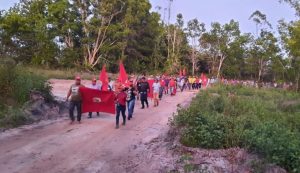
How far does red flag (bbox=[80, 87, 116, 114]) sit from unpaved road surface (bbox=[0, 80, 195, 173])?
79 centimetres

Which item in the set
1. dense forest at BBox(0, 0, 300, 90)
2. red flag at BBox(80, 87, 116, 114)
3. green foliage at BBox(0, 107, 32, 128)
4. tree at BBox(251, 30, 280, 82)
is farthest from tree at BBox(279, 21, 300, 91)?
green foliage at BBox(0, 107, 32, 128)

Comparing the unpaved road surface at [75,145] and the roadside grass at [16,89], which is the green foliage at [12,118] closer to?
the roadside grass at [16,89]

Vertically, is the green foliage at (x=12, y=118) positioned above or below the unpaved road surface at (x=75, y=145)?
above

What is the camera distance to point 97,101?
17375 millimetres

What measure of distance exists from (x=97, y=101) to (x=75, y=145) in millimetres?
6033

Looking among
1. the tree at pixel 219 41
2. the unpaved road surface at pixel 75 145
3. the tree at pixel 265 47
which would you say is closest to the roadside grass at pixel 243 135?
the unpaved road surface at pixel 75 145

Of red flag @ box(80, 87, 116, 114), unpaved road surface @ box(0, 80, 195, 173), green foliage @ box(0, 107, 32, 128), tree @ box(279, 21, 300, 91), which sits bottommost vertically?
unpaved road surface @ box(0, 80, 195, 173)

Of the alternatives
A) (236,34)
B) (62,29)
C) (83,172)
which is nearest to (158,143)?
(83,172)

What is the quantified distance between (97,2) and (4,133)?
42.2 metres

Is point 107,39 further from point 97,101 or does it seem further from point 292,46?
point 97,101

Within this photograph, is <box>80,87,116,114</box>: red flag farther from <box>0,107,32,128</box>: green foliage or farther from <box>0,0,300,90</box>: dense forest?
<box>0,0,300,90</box>: dense forest

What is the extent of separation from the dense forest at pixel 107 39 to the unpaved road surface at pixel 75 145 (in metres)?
22.9

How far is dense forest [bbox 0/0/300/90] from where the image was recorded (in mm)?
44094

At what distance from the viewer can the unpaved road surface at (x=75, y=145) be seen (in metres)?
9.41
